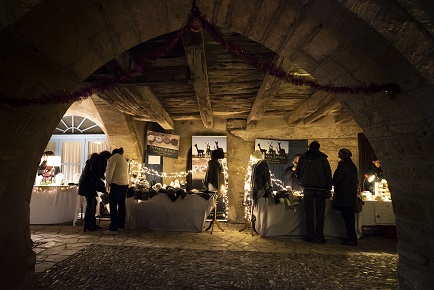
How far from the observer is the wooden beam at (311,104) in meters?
5.57

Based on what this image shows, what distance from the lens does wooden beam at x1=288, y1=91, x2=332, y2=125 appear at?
557 cm

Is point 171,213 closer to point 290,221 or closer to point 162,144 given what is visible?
point 290,221

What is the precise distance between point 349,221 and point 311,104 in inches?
100

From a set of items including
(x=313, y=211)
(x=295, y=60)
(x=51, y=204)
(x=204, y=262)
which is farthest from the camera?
(x=51, y=204)

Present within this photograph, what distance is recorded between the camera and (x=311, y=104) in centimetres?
612

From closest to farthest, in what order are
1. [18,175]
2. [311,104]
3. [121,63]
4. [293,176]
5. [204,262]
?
[18,175]
[121,63]
[204,262]
[311,104]
[293,176]

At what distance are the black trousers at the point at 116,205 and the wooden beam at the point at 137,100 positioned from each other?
1811 mm

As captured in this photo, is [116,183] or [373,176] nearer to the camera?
[116,183]

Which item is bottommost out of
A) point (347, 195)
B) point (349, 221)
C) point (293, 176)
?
point (349, 221)

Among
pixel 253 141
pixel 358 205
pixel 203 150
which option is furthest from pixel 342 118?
pixel 203 150

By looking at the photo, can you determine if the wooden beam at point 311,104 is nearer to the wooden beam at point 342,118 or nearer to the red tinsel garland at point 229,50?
the wooden beam at point 342,118

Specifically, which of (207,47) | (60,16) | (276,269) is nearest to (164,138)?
(207,47)

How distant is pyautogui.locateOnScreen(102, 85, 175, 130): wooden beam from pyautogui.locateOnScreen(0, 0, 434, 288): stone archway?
7.14 feet

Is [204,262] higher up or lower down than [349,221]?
lower down
